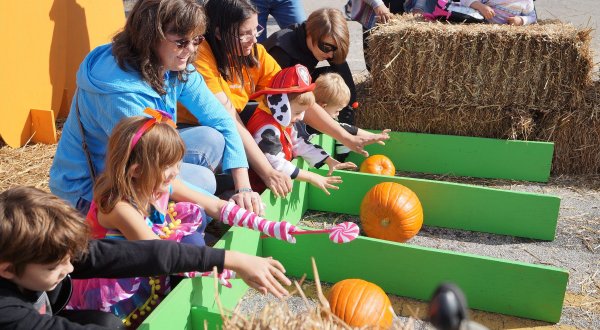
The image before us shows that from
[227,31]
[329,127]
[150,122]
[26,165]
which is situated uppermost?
[227,31]

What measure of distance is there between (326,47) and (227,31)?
807mm

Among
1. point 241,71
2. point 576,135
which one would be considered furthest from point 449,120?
point 241,71

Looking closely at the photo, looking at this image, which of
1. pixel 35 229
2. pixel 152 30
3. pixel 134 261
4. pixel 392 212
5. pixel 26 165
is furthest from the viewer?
pixel 26 165

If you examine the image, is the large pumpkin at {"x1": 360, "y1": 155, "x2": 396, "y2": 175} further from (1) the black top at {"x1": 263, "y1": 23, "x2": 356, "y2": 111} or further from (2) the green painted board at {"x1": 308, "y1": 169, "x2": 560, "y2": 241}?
(1) the black top at {"x1": 263, "y1": 23, "x2": 356, "y2": 111}

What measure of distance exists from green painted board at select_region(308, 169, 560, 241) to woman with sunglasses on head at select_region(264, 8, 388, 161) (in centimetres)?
25

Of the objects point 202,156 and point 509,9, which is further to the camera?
point 509,9

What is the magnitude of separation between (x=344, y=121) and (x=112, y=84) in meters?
2.17

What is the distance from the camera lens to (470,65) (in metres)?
4.12

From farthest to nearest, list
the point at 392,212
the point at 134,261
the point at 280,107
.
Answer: the point at 280,107, the point at 392,212, the point at 134,261

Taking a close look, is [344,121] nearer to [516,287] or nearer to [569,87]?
[569,87]

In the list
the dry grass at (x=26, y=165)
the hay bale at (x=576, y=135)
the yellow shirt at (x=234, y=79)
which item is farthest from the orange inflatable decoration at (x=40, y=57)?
the hay bale at (x=576, y=135)

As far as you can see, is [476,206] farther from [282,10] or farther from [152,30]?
[282,10]

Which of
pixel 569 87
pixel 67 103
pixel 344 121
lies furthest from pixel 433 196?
pixel 67 103

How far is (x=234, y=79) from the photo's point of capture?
3.29 meters
